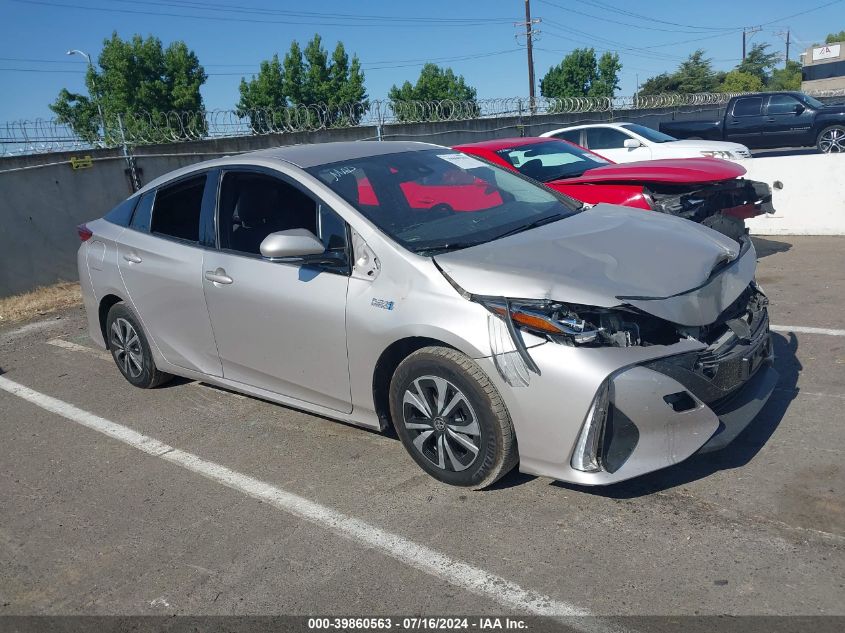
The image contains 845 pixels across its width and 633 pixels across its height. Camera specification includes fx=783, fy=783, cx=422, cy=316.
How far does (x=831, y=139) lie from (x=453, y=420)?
19.8 meters

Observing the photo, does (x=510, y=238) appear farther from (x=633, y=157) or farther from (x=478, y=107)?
(x=478, y=107)

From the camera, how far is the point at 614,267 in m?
3.69

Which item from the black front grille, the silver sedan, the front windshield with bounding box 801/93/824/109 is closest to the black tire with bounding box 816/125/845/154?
the front windshield with bounding box 801/93/824/109

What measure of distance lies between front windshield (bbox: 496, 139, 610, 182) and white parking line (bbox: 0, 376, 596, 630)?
4972 millimetres

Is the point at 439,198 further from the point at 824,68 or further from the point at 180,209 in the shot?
the point at 824,68

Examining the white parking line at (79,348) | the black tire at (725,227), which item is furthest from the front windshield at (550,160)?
the white parking line at (79,348)

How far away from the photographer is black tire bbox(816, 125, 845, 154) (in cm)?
1969

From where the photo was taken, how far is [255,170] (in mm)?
4777

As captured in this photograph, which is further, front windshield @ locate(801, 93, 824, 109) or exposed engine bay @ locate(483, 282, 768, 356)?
front windshield @ locate(801, 93, 824, 109)

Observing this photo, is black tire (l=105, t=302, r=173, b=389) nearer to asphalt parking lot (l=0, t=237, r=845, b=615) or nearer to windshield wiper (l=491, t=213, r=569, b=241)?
asphalt parking lot (l=0, t=237, r=845, b=615)

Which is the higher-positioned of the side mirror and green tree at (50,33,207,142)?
green tree at (50,33,207,142)

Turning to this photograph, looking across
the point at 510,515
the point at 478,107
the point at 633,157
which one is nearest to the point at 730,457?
the point at 510,515

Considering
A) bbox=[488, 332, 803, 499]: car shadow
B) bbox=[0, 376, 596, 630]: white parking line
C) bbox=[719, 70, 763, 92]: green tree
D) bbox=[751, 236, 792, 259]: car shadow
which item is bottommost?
bbox=[0, 376, 596, 630]: white parking line

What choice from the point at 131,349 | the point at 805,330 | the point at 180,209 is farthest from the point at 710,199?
the point at 131,349
